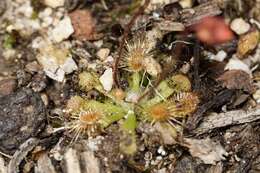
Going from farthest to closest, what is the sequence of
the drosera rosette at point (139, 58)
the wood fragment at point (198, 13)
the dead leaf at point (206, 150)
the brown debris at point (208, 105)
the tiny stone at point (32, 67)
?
1. the wood fragment at point (198, 13)
2. the tiny stone at point (32, 67)
3. the drosera rosette at point (139, 58)
4. the brown debris at point (208, 105)
5. the dead leaf at point (206, 150)

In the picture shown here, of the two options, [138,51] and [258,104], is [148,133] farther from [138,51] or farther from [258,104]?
[258,104]

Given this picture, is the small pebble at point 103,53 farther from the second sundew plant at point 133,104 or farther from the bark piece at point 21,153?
the bark piece at point 21,153

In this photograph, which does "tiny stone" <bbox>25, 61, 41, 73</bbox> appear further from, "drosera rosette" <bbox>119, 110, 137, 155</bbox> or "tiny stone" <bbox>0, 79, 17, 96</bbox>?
"drosera rosette" <bbox>119, 110, 137, 155</bbox>

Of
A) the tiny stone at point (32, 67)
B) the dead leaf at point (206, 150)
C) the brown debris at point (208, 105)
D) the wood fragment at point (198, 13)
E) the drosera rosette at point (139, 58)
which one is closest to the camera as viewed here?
the dead leaf at point (206, 150)

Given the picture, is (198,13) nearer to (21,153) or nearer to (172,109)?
(172,109)

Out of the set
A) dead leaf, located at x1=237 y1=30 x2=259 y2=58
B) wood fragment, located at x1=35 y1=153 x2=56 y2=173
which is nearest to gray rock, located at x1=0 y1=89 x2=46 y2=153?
wood fragment, located at x1=35 y1=153 x2=56 y2=173

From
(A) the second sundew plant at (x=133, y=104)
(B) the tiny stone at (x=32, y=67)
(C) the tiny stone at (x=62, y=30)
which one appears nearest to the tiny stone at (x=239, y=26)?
(A) the second sundew plant at (x=133, y=104)
